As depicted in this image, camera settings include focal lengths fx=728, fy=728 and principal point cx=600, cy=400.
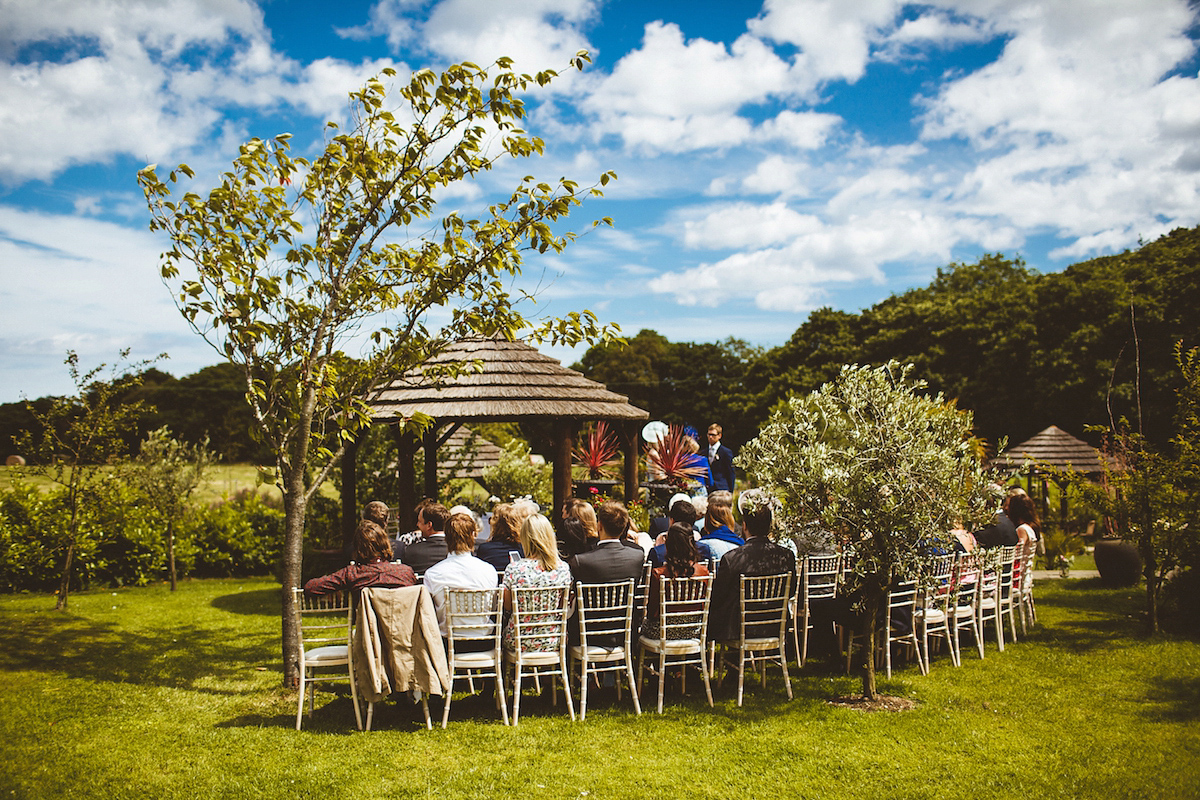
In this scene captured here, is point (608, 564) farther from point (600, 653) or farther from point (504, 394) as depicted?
point (504, 394)

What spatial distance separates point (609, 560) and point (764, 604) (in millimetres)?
→ 1714

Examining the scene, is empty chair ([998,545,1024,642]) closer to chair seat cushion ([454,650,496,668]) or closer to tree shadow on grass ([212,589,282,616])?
chair seat cushion ([454,650,496,668])

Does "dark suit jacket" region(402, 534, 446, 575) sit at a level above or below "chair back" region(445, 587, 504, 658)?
above

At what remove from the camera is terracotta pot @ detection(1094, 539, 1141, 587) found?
1268 centimetres

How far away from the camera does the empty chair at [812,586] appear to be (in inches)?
301

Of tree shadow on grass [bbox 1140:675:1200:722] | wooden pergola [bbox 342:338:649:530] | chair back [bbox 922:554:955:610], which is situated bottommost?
tree shadow on grass [bbox 1140:675:1200:722]

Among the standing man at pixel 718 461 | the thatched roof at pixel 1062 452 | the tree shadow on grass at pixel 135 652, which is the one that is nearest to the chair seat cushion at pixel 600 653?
the tree shadow on grass at pixel 135 652

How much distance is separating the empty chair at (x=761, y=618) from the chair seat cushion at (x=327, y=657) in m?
3.51

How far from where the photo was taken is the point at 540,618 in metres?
6.47

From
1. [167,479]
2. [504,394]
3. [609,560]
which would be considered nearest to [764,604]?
[609,560]

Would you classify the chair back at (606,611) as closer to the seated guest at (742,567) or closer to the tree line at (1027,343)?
the seated guest at (742,567)

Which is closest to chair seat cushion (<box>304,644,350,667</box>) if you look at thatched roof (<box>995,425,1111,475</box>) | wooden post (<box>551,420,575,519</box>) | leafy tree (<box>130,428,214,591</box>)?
wooden post (<box>551,420,575,519</box>)

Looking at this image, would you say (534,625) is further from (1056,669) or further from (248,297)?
(1056,669)

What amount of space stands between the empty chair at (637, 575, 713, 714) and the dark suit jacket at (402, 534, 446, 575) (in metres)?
2.24
